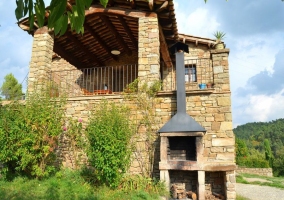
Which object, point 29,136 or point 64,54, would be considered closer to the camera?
point 29,136

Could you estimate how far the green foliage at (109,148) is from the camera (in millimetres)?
5398

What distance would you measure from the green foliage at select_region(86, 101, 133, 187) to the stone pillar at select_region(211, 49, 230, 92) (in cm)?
277

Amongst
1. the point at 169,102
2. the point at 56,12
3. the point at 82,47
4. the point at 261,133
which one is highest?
the point at 82,47

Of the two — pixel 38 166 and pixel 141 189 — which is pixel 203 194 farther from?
pixel 38 166

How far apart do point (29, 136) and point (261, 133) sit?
180 feet

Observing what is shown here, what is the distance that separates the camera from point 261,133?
172ft

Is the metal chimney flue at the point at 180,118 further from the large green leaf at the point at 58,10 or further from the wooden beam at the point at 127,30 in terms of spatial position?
the large green leaf at the point at 58,10

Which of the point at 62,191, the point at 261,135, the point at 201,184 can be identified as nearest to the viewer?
the point at 62,191

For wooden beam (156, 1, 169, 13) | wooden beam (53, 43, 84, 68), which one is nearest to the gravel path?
wooden beam (156, 1, 169, 13)

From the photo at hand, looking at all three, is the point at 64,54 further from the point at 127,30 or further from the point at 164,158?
the point at 164,158

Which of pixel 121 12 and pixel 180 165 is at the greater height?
pixel 121 12

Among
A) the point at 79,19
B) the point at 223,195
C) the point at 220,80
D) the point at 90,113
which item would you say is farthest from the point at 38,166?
the point at 79,19

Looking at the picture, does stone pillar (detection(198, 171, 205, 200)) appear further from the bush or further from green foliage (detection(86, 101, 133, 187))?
the bush

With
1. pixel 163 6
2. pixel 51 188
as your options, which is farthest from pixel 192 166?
pixel 163 6
